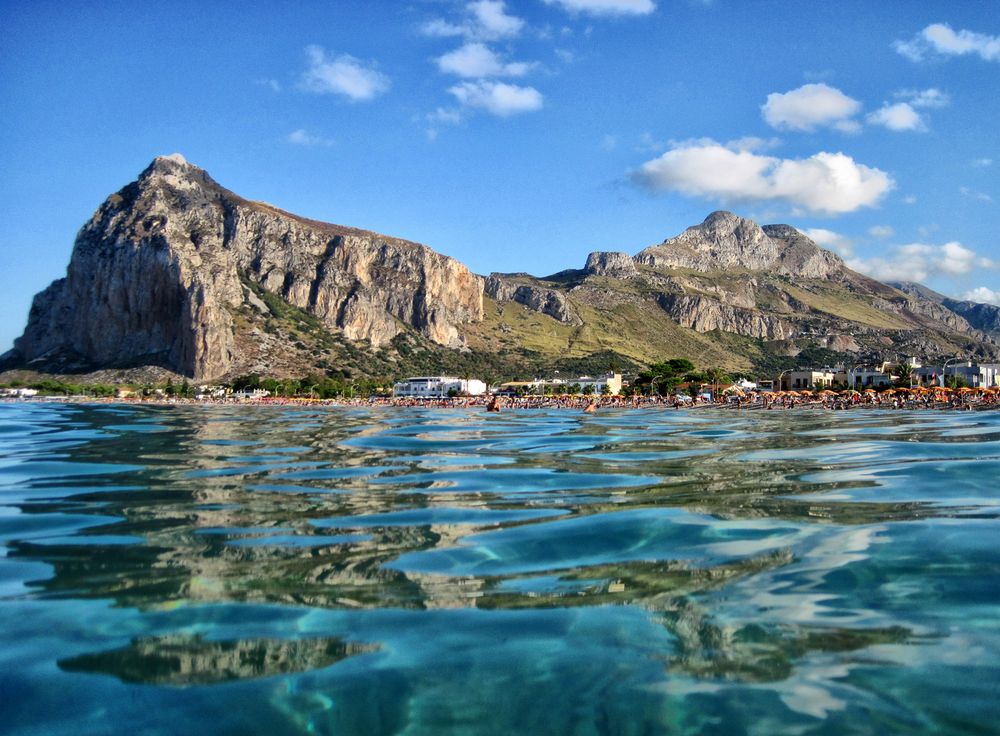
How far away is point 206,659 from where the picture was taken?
11.8 feet

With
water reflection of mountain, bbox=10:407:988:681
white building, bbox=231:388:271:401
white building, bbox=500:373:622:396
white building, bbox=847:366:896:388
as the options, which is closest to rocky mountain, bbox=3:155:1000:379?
white building, bbox=231:388:271:401

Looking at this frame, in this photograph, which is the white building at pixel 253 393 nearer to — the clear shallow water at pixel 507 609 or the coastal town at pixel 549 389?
the coastal town at pixel 549 389

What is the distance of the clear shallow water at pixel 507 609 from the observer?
312 cm

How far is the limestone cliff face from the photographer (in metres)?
135

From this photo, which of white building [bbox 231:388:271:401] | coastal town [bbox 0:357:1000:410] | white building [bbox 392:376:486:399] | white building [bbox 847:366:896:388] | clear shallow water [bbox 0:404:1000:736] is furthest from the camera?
white building [bbox 392:376:486:399]

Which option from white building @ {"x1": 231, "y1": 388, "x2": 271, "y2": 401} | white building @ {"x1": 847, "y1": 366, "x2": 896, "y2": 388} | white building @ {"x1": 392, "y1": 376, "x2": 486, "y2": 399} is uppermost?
white building @ {"x1": 847, "y1": 366, "x2": 896, "y2": 388}

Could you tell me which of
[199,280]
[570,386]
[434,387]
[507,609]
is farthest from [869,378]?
[507,609]

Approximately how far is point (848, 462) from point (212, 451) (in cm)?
1187

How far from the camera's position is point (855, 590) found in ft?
14.6

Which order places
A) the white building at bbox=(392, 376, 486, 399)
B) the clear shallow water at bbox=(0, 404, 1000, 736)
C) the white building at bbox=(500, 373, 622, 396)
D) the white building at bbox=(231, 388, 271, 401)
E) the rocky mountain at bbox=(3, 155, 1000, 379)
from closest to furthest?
the clear shallow water at bbox=(0, 404, 1000, 736) < the white building at bbox=(231, 388, 271, 401) < the white building at bbox=(500, 373, 622, 396) < the white building at bbox=(392, 376, 486, 399) < the rocky mountain at bbox=(3, 155, 1000, 379)

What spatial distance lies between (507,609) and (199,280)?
14363 cm

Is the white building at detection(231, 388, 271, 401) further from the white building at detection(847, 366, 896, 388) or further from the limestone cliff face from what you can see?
the white building at detection(847, 366, 896, 388)

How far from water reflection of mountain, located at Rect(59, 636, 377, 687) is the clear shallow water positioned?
0.05 ft

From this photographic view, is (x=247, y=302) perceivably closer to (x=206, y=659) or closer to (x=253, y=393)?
(x=253, y=393)
